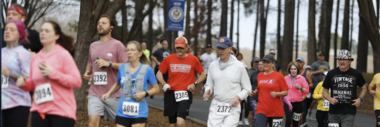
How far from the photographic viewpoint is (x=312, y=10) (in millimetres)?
24766

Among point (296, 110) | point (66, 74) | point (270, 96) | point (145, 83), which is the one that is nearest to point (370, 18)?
point (296, 110)

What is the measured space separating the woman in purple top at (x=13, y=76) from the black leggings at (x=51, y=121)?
2.07 feet

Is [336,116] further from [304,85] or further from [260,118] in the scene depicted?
[304,85]

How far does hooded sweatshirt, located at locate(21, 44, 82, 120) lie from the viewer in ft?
14.6

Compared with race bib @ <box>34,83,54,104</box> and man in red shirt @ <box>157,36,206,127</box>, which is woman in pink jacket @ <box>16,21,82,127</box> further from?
man in red shirt @ <box>157,36,206,127</box>

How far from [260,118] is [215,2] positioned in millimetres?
42583

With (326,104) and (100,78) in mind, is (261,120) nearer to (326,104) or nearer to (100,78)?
(326,104)

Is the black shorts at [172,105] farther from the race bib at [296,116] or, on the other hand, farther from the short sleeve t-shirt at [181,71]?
the race bib at [296,116]

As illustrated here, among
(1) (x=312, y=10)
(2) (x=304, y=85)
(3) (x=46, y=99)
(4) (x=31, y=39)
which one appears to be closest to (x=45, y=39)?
(3) (x=46, y=99)

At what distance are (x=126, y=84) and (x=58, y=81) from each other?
6.19ft

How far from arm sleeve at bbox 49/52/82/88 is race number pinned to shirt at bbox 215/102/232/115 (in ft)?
9.53

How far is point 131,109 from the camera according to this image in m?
6.12

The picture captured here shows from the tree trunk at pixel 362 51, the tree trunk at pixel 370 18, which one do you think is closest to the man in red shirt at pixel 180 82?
the tree trunk at pixel 370 18

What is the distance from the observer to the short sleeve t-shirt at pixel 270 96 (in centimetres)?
798
